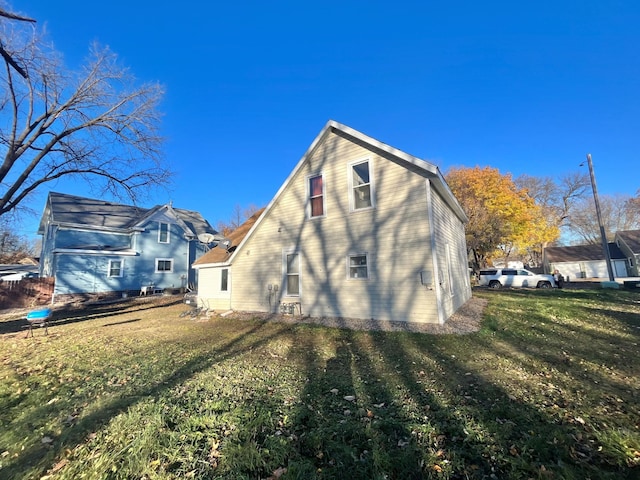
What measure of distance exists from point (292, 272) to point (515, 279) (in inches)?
816

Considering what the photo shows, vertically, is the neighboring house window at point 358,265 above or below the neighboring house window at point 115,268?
below

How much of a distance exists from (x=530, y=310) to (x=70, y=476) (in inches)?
509

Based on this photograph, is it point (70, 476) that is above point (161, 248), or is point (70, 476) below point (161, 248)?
below

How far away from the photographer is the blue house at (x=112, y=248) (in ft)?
64.0

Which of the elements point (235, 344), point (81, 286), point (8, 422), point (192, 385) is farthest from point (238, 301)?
point (81, 286)

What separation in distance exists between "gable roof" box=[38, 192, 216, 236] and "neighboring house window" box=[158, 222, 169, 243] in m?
1.28

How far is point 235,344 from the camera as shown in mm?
7418

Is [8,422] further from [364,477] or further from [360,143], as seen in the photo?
[360,143]

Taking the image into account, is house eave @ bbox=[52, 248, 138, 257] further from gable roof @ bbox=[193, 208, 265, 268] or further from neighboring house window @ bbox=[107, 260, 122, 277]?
gable roof @ bbox=[193, 208, 265, 268]

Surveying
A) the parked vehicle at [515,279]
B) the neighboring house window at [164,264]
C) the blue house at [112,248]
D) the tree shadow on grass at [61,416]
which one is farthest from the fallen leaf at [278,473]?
the parked vehicle at [515,279]

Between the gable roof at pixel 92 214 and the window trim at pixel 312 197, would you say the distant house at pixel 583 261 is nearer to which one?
the window trim at pixel 312 197

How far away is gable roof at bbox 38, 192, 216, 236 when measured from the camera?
816 inches

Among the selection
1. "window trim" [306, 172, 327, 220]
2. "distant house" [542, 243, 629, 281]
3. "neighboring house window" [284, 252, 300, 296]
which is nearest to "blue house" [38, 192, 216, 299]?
"neighboring house window" [284, 252, 300, 296]

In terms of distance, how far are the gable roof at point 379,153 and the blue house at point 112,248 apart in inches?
572
